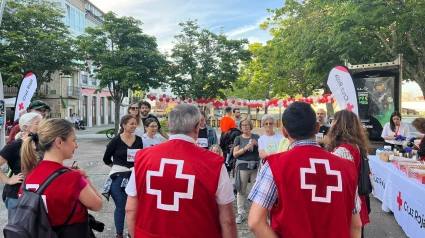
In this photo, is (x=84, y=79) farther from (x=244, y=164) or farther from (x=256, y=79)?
(x=244, y=164)

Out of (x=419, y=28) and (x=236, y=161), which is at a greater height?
(x=419, y=28)

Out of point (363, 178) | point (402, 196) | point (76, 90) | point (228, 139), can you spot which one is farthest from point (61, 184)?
point (76, 90)

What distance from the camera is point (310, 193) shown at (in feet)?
5.59

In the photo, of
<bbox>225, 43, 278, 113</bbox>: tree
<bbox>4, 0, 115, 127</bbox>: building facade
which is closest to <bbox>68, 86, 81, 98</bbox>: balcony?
<bbox>4, 0, 115, 127</bbox>: building facade

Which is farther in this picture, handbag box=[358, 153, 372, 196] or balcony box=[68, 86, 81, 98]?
balcony box=[68, 86, 81, 98]

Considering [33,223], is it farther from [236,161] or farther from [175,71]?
[175,71]

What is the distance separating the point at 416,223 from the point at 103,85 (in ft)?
56.9

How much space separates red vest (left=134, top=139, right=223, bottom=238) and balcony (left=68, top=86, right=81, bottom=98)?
116 ft

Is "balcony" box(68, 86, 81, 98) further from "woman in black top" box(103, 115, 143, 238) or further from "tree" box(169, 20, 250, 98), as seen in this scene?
"woman in black top" box(103, 115, 143, 238)

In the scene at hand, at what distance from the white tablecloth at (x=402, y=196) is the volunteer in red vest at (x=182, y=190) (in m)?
3.00

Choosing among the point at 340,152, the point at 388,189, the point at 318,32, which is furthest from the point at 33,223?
the point at 318,32

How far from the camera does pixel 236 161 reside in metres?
5.15

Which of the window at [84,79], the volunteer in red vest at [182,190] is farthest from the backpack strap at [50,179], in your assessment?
the window at [84,79]

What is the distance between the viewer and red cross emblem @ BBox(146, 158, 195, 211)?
6.17ft
